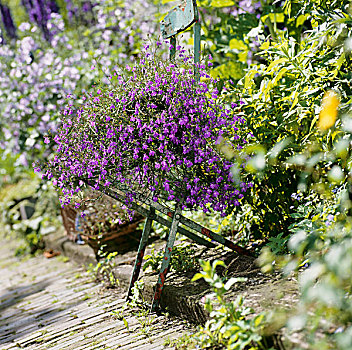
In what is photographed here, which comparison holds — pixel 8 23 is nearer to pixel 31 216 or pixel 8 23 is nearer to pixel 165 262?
pixel 31 216

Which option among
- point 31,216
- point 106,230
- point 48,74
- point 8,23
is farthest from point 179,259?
point 8,23

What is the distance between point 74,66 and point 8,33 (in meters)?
2.88

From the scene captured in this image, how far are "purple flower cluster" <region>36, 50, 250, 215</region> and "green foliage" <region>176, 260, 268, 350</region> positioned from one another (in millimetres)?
702

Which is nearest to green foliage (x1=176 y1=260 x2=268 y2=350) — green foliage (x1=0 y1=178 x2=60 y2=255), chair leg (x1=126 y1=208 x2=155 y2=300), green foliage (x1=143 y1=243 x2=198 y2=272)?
green foliage (x1=143 y1=243 x2=198 y2=272)

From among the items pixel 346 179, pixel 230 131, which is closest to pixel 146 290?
pixel 230 131

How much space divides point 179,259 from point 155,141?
82 cm

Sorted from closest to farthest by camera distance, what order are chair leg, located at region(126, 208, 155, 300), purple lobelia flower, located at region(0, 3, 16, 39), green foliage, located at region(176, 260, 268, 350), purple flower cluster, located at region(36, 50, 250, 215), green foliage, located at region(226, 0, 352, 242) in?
green foliage, located at region(176, 260, 268, 350), green foliage, located at region(226, 0, 352, 242), purple flower cluster, located at region(36, 50, 250, 215), chair leg, located at region(126, 208, 155, 300), purple lobelia flower, located at region(0, 3, 16, 39)

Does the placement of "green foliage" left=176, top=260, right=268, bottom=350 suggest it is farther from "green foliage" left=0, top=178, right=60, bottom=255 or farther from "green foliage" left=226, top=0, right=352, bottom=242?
"green foliage" left=0, top=178, right=60, bottom=255

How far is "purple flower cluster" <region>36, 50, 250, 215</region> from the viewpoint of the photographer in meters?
2.85

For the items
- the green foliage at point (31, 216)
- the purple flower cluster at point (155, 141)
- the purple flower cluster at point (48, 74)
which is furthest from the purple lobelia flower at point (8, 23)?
the purple flower cluster at point (155, 141)

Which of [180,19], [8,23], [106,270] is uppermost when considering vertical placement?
[8,23]

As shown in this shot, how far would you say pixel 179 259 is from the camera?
10.9 ft

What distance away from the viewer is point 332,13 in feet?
8.91

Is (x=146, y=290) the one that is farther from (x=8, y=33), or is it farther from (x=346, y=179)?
(x=8, y=33)
